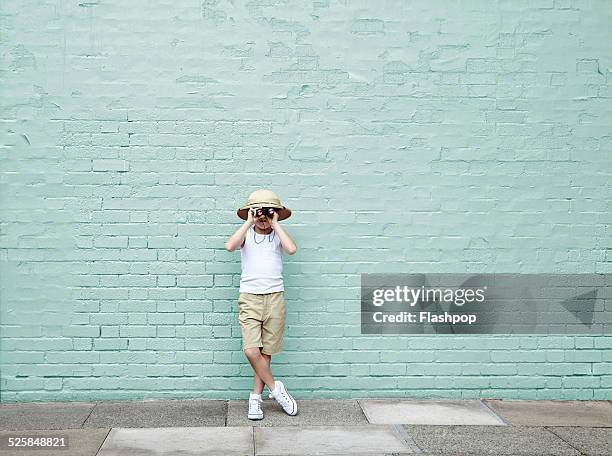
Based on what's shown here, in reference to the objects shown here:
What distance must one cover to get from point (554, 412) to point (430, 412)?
108 centimetres

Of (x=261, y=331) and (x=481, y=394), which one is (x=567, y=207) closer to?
(x=481, y=394)

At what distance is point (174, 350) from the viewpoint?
23.2 ft

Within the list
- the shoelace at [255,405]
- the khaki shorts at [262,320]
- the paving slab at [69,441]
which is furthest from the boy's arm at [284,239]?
the paving slab at [69,441]

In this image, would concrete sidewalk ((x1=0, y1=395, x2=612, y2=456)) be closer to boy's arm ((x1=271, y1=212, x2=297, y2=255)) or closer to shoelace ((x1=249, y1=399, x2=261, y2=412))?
shoelace ((x1=249, y1=399, x2=261, y2=412))

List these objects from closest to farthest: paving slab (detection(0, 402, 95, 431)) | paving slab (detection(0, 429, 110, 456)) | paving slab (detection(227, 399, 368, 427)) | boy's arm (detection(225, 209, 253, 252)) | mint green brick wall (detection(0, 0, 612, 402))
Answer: paving slab (detection(0, 429, 110, 456)) < paving slab (detection(0, 402, 95, 431)) < paving slab (detection(227, 399, 368, 427)) < boy's arm (detection(225, 209, 253, 252)) < mint green brick wall (detection(0, 0, 612, 402))

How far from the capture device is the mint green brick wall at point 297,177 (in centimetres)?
699

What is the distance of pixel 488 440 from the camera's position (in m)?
5.95

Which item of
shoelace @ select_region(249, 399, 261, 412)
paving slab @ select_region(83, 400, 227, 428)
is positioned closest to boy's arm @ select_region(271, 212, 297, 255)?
shoelace @ select_region(249, 399, 261, 412)

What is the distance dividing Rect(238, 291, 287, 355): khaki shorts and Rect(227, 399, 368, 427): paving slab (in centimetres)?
54

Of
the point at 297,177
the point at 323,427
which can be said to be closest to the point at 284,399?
the point at 323,427

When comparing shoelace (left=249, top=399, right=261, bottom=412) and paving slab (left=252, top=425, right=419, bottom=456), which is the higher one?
shoelace (left=249, top=399, right=261, bottom=412)

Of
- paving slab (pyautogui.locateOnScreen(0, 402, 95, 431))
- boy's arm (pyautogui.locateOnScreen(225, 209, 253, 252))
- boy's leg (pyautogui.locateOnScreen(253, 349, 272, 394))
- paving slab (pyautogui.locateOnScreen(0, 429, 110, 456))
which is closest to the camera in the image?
paving slab (pyautogui.locateOnScreen(0, 429, 110, 456))

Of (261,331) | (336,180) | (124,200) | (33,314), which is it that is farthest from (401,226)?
(33,314)

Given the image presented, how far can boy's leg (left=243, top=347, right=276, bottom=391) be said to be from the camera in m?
6.53
